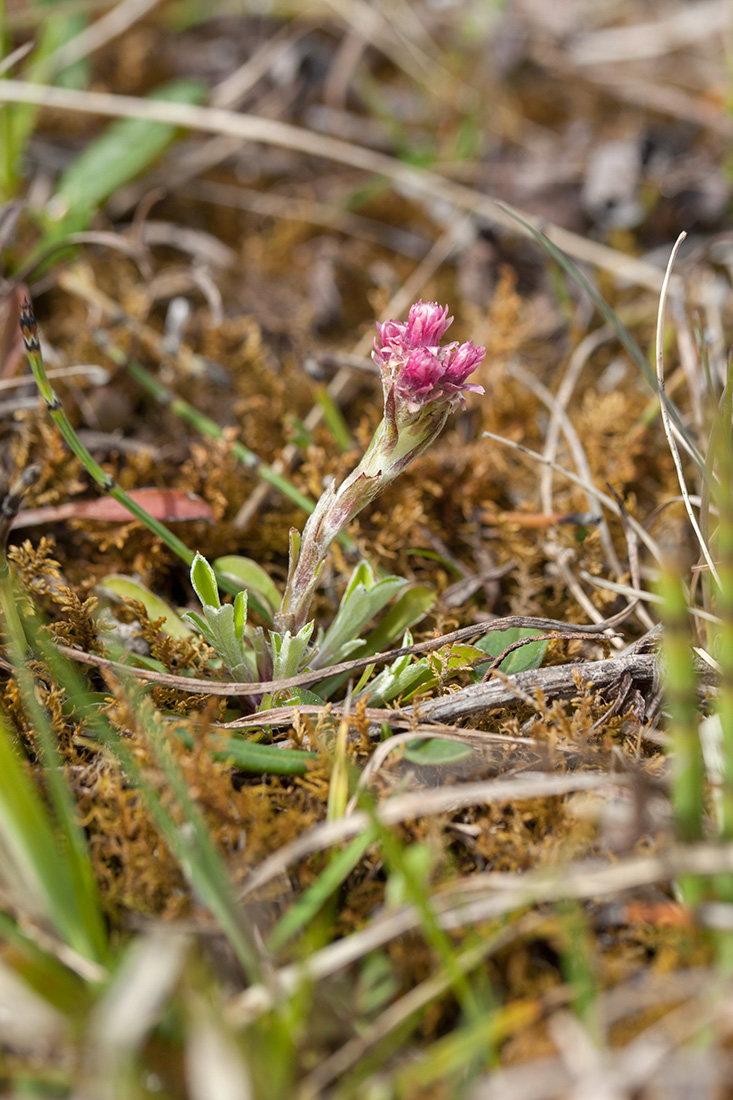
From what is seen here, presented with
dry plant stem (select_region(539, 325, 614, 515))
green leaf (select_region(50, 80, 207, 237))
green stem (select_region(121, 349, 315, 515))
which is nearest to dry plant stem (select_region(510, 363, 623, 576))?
dry plant stem (select_region(539, 325, 614, 515))

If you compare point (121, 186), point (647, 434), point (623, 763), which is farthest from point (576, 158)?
point (623, 763)

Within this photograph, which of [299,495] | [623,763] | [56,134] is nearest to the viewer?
[623,763]

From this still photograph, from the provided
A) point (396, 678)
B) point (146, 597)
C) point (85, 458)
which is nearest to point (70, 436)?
point (85, 458)

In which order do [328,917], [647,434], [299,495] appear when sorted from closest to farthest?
[328,917], [299,495], [647,434]

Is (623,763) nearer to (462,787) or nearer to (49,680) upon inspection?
(462,787)

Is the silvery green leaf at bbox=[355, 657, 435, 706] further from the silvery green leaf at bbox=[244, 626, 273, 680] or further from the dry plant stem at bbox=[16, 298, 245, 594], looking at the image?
the dry plant stem at bbox=[16, 298, 245, 594]

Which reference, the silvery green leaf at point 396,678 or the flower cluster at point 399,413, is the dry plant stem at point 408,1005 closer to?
the silvery green leaf at point 396,678
